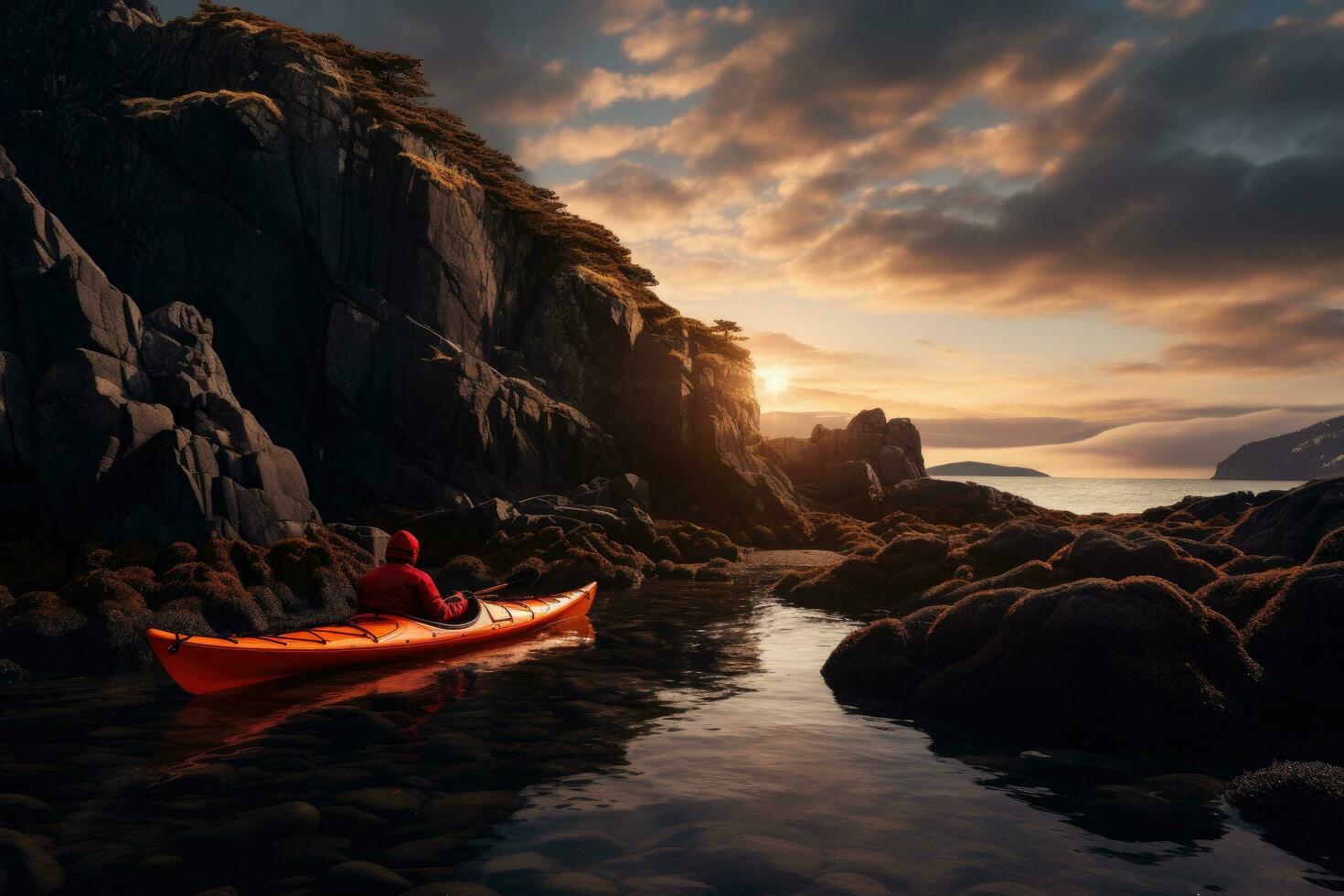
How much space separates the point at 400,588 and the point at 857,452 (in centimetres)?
5427

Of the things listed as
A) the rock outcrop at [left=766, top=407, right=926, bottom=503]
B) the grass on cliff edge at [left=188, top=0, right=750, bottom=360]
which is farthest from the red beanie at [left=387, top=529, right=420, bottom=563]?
the rock outcrop at [left=766, top=407, right=926, bottom=503]

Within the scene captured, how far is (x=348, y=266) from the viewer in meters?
40.7

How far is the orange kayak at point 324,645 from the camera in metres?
11.5

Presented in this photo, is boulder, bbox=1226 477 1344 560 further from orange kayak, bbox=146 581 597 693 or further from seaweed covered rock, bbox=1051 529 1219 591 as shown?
orange kayak, bbox=146 581 597 693

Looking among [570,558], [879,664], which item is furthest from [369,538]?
[879,664]

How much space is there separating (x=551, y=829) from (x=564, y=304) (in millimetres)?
43698

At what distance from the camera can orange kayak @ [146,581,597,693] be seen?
37.8ft

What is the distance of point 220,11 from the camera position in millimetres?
44469

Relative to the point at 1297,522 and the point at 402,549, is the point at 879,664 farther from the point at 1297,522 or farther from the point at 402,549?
the point at 1297,522

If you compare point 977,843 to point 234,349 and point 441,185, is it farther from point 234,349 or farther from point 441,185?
point 441,185

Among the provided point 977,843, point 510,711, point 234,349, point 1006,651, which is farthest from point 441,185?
point 977,843

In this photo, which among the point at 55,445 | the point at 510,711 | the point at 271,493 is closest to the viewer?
the point at 510,711

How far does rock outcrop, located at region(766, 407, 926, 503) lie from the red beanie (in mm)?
→ 47498

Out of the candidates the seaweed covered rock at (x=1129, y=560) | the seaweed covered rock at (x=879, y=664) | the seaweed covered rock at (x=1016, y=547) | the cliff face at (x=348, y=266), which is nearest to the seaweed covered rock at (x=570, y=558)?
the cliff face at (x=348, y=266)
